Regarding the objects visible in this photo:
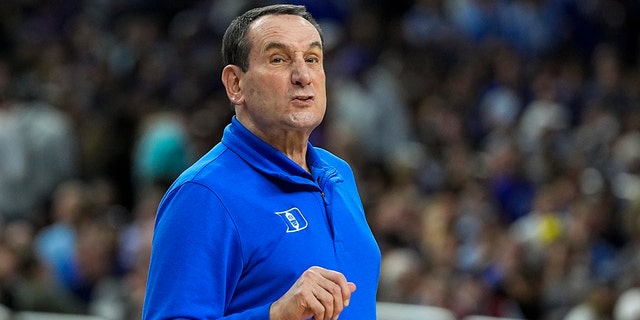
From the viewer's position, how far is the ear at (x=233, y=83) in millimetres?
3213

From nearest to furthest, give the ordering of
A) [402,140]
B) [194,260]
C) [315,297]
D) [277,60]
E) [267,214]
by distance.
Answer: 1. [315,297]
2. [194,260]
3. [267,214]
4. [277,60]
5. [402,140]

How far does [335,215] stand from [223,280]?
405 millimetres

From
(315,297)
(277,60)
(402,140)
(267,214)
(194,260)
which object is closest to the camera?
(315,297)

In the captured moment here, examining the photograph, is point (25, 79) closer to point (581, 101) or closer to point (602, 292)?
point (581, 101)

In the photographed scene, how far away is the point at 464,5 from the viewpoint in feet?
42.9

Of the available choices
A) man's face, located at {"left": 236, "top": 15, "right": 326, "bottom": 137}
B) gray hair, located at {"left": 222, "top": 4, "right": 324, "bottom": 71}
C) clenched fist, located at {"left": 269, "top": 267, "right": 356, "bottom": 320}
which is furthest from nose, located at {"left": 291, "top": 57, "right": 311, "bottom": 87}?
clenched fist, located at {"left": 269, "top": 267, "right": 356, "bottom": 320}

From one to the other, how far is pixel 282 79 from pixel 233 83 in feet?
0.53

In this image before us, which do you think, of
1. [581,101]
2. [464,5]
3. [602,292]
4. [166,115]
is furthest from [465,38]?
[602,292]

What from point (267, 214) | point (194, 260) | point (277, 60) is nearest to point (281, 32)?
point (277, 60)

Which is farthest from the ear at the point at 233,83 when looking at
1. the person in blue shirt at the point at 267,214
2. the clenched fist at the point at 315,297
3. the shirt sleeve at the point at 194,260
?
the clenched fist at the point at 315,297

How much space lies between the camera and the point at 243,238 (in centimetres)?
299

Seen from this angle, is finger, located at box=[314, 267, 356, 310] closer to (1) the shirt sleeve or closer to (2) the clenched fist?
(2) the clenched fist

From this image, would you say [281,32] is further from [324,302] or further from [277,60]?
[324,302]

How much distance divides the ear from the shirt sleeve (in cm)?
31
